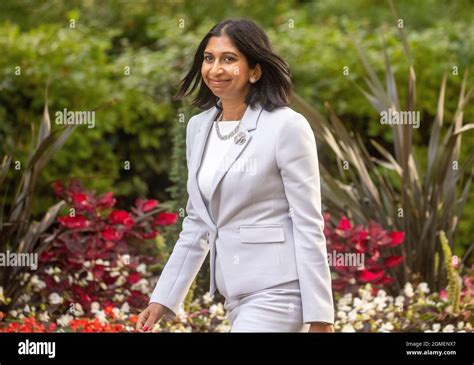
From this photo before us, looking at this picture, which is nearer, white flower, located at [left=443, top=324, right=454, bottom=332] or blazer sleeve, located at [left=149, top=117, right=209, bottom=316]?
blazer sleeve, located at [left=149, top=117, right=209, bottom=316]

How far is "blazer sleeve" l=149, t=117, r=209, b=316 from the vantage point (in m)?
3.62

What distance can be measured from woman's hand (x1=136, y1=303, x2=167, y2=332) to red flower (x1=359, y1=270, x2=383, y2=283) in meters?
2.16

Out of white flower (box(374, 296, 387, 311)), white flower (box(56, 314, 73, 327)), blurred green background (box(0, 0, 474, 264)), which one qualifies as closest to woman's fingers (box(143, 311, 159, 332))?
white flower (box(56, 314, 73, 327))

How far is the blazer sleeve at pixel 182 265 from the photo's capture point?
11.9 ft

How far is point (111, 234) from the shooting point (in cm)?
566

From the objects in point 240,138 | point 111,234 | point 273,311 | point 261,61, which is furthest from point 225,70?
point 111,234

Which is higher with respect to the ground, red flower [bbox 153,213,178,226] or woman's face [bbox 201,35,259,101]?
woman's face [bbox 201,35,259,101]

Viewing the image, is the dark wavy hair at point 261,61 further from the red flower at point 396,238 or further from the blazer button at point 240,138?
the red flower at point 396,238

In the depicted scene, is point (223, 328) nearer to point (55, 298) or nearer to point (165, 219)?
point (165, 219)

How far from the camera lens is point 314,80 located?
7.64 m

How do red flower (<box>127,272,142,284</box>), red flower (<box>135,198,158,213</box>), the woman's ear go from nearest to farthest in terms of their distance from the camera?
1. the woman's ear
2. red flower (<box>127,272,142,284</box>)
3. red flower (<box>135,198,158,213</box>)

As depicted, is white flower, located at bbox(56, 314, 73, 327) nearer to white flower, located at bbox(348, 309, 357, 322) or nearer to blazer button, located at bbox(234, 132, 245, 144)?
white flower, located at bbox(348, 309, 357, 322)

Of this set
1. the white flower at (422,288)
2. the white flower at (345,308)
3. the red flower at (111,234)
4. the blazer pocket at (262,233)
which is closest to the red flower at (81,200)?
the red flower at (111,234)

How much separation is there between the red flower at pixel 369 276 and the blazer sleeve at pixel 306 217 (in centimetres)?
225
